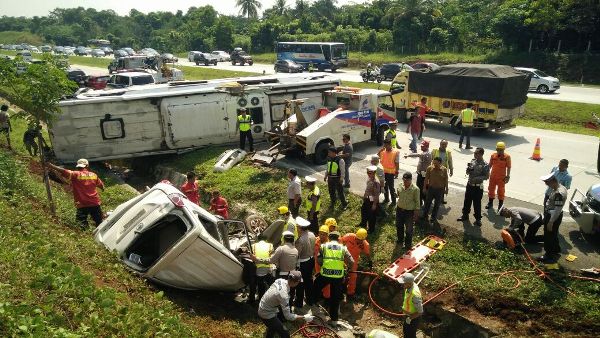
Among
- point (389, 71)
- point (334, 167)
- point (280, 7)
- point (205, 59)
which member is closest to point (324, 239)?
point (334, 167)

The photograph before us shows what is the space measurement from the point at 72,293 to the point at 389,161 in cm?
754

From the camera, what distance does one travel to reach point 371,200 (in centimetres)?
1025

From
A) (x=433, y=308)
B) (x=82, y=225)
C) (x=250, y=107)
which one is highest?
(x=250, y=107)

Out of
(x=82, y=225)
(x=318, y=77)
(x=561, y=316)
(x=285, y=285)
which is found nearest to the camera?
(x=285, y=285)

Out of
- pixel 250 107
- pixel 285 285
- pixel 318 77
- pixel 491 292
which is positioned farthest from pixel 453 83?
pixel 285 285

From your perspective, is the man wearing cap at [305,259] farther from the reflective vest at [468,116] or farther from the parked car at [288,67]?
the parked car at [288,67]

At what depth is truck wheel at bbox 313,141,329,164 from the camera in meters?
14.9

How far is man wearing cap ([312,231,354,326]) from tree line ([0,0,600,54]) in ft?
110

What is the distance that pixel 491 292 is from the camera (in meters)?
8.28

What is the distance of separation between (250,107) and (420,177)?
24.8ft

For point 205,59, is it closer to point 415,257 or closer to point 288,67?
point 288,67

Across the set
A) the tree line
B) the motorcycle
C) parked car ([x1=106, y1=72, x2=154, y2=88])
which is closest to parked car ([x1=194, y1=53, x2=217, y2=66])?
the tree line

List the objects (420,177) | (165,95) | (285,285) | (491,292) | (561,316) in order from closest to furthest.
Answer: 1. (285,285)
2. (561,316)
3. (491,292)
4. (420,177)
5. (165,95)

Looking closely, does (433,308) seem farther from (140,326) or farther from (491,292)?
(140,326)
